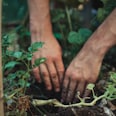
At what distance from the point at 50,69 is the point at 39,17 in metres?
0.19

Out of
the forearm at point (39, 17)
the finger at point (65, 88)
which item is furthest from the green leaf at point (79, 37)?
the finger at point (65, 88)

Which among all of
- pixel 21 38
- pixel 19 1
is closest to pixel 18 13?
pixel 19 1

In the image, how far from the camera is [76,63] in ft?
3.56

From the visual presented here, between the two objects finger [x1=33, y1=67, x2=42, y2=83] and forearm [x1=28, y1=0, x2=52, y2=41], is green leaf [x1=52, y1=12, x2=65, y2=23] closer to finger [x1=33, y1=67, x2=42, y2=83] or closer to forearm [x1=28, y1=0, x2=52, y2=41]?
forearm [x1=28, y1=0, x2=52, y2=41]

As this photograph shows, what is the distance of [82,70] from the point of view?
107 centimetres

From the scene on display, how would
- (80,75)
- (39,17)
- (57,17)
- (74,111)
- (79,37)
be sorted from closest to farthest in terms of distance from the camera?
(74,111)
(80,75)
(39,17)
(79,37)
(57,17)

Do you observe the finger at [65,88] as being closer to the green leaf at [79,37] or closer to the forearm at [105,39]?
the forearm at [105,39]

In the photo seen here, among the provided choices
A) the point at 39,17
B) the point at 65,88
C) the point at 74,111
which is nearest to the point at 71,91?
the point at 65,88

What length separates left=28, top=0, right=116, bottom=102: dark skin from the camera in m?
1.07

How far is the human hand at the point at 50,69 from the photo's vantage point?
111 centimetres

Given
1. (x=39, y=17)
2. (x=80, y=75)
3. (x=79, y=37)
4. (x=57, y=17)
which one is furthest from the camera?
(x=57, y=17)

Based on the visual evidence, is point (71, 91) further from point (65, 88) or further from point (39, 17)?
point (39, 17)

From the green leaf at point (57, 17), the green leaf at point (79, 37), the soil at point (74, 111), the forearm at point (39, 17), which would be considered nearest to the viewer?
the soil at point (74, 111)

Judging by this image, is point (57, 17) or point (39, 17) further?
point (57, 17)
